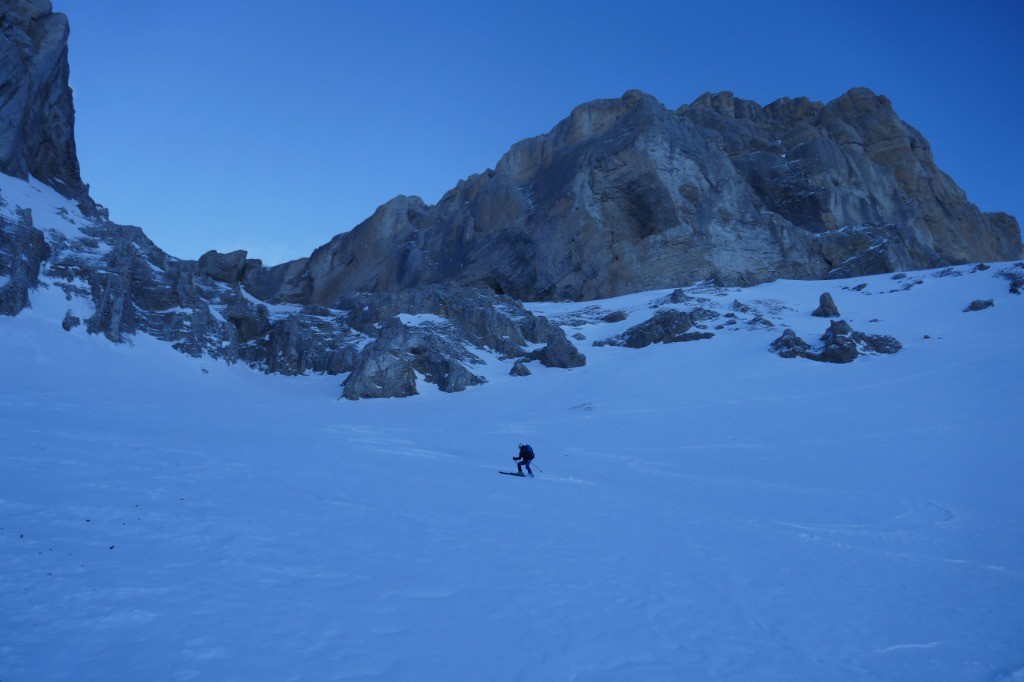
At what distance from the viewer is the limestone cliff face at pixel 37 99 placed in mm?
38562

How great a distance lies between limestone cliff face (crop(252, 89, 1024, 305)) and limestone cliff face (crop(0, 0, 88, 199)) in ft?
82.9

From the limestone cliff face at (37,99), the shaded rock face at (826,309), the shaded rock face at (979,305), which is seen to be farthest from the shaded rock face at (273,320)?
the shaded rock face at (979,305)

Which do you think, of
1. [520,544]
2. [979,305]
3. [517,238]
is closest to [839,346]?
[979,305]

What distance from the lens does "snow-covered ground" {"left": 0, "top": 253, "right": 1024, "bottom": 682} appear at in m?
4.91

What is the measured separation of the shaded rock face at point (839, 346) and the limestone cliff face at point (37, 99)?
166 feet

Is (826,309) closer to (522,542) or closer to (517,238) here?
(517,238)

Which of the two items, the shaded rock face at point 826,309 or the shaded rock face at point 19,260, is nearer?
the shaded rock face at point 19,260

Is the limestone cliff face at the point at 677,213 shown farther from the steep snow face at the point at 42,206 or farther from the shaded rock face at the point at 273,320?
the steep snow face at the point at 42,206

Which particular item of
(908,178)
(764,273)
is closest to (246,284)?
(764,273)

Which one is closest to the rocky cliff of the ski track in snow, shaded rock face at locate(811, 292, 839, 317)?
shaded rock face at locate(811, 292, 839, 317)

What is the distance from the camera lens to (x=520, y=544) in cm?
818

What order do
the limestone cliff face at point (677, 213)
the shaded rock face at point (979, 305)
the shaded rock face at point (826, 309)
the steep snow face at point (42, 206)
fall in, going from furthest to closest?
the limestone cliff face at point (677, 213) → the shaded rock face at point (826, 309) → the shaded rock face at point (979, 305) → the steep snow face at point (42, 206)

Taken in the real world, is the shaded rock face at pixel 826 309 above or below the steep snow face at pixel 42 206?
below

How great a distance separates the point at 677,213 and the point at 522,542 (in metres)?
54.2
